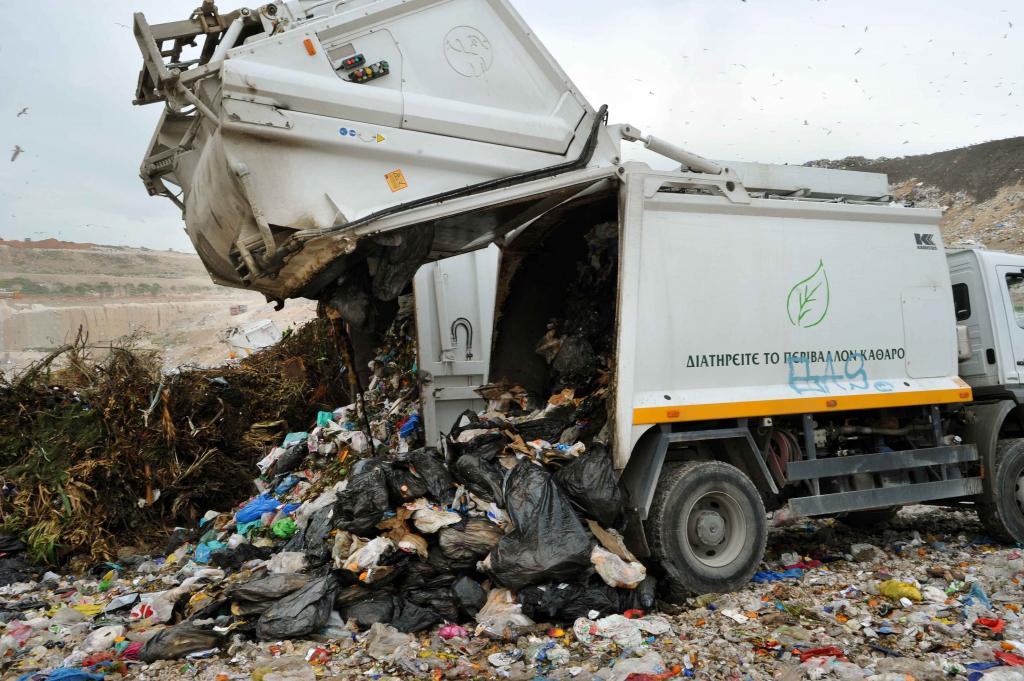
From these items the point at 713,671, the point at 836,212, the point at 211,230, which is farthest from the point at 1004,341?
the point at 211,230

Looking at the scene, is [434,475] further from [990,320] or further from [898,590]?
[990,320]

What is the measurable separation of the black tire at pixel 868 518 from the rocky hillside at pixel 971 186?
13253 millimetres

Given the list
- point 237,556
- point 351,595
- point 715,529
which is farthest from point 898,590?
point 237,556

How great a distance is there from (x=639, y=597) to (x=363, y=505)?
5.04 ft

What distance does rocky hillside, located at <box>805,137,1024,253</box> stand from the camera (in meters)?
18.8

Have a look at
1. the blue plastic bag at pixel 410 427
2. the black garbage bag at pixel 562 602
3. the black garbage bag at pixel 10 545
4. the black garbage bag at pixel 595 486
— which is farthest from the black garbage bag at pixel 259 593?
the black garbage bag at pixel 10 545

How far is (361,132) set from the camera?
391 cm

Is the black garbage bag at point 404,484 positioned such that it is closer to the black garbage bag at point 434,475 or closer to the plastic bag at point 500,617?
the black garbage bag at point 434,475

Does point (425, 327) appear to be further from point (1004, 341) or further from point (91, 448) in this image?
point (1004, 341)

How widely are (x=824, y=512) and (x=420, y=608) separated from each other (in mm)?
2562

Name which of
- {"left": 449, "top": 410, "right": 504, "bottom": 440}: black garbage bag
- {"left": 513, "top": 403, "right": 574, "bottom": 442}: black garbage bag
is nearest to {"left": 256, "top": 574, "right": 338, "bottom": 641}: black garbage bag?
{"left": 449, "top": 410, "right": 504, "bottom": 440}: black garbage bag

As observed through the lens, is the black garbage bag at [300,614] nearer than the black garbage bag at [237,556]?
Yes

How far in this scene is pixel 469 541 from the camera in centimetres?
392

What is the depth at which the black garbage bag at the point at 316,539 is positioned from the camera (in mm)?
4367
